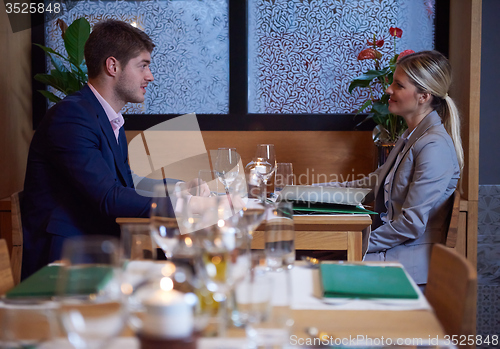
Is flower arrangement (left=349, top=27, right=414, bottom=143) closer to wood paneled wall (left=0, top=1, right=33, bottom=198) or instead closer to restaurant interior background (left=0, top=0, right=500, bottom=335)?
restaurant interior background (left=0, top=0, right=500, bottom=335)

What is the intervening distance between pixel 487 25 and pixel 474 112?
1.86ft

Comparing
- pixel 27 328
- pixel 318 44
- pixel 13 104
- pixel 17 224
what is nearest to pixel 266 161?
pixel 17 224

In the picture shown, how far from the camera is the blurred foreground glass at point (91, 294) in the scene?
622mm

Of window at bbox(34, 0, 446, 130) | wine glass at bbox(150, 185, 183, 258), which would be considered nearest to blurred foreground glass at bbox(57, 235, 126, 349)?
wine glass at bbox(150, 185, 183, 258)

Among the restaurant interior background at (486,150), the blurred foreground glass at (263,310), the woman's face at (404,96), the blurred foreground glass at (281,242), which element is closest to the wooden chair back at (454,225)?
the woman's face at (404,96)

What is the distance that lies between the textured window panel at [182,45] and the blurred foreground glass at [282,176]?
4.53ft

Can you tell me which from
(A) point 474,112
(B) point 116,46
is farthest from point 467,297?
(A) point 474,112

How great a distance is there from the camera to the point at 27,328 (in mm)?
735

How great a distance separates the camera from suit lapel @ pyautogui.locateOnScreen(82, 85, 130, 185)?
1896 millimetres

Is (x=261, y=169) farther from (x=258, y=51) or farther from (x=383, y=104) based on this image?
(x=258, y=51)

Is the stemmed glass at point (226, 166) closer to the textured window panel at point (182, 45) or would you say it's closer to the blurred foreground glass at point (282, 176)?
the blurred foreground glass at point (282, 176)

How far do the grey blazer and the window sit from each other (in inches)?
41.0

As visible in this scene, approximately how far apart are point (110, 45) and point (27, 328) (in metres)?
1.55

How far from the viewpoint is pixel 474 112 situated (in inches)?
102
